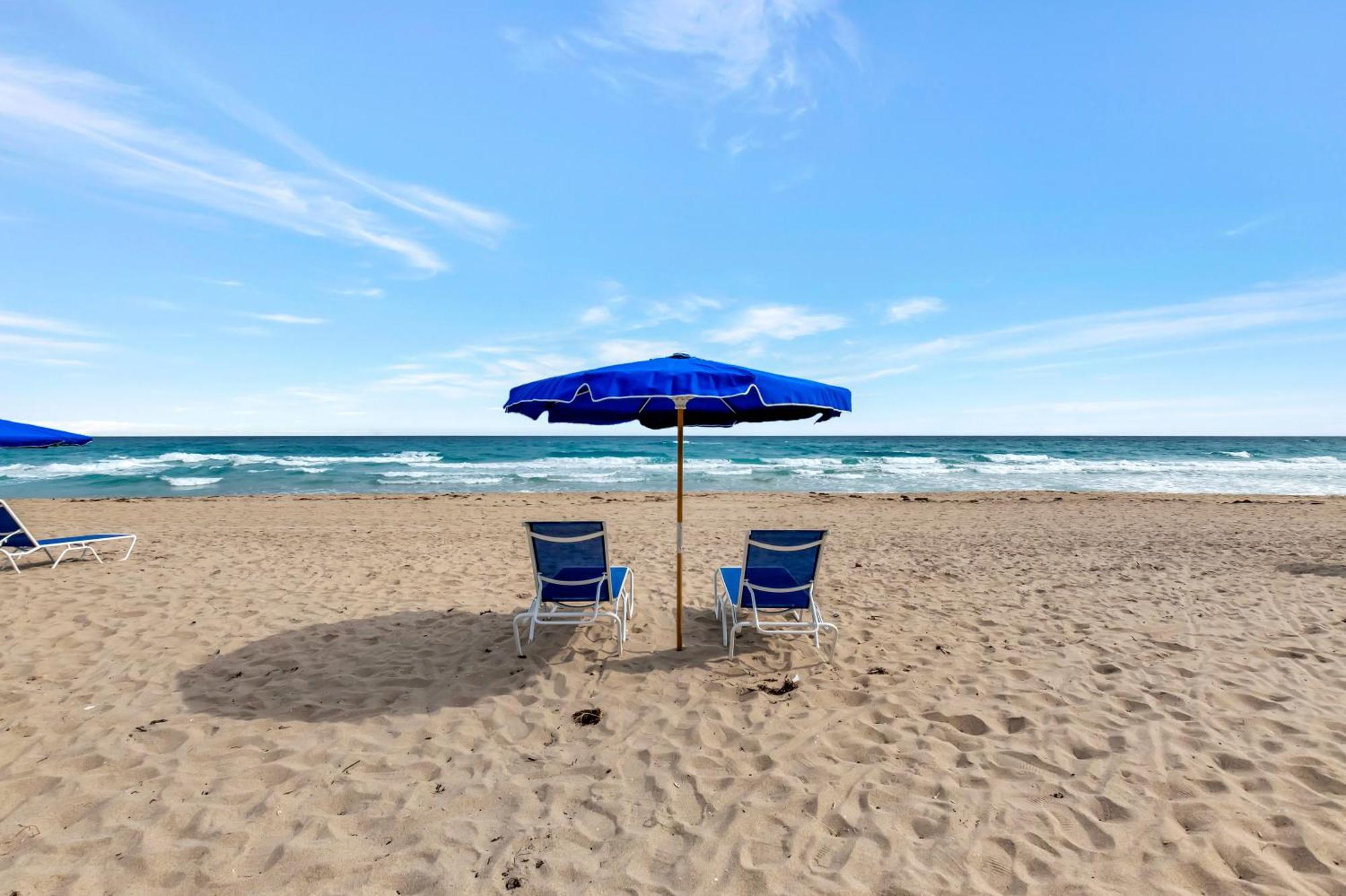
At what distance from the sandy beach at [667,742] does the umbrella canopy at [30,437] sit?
1441 mm

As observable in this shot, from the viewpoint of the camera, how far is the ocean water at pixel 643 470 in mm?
25000

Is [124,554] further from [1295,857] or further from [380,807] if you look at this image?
[1295,857]

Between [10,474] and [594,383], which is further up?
[594,383]

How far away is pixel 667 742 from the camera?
3.36 metres

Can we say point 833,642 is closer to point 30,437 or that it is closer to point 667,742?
point 667,742

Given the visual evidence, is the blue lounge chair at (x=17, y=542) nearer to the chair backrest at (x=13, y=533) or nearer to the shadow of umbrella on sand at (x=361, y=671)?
the chair backrest at (x=13, y=533)

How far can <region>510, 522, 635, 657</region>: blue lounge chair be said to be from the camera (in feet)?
14.8

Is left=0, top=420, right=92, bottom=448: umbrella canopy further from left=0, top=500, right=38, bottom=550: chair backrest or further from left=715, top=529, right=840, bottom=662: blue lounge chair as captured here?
left=715, top=529, right=840, bottom=662: blue lounge chair

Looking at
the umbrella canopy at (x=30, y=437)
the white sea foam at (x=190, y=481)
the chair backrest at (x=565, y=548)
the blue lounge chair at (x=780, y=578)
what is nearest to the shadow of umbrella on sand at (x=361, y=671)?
the chair backrest at (x=565, y=548)

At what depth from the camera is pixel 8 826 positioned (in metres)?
2.61

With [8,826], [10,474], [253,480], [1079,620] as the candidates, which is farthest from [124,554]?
[10,474]

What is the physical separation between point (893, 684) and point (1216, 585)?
5074 mm

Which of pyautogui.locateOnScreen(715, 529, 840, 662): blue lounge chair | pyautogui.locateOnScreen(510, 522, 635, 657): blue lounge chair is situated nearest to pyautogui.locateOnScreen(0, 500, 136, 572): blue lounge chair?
pyautogui.locateOnScreen(510, 522, 635, 657): blue lounge chair

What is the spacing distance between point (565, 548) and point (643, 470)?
2745 cm
